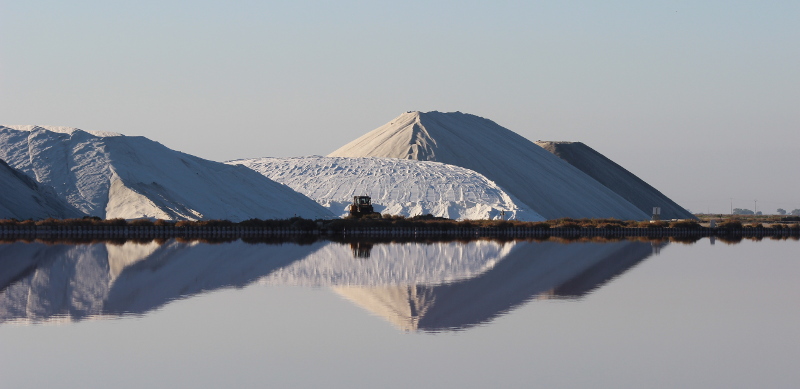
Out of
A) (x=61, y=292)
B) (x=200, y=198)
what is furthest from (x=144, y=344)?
(x=200, y=198)

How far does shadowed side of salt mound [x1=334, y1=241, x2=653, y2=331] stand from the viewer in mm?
18744

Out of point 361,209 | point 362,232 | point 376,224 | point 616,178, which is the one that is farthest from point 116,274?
point 616,178

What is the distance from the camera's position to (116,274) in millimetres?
26406

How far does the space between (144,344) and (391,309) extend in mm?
5659

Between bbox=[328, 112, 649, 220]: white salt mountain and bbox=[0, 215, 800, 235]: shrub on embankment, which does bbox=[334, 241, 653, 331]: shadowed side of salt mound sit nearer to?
bbox=[0, 215, 800, 235]: shrub on embankment

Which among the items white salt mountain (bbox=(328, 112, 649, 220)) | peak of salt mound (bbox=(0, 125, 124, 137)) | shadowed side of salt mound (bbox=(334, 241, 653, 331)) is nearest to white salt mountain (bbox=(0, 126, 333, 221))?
peak of salt mound (bbox=(0, 125, 124, 137))

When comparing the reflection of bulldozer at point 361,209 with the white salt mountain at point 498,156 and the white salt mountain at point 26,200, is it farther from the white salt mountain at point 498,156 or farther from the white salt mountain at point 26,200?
the white salt mountain at point 498,156

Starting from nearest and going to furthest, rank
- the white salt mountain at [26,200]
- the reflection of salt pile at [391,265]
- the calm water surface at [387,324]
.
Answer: the calm water surface at [387,324]
the reflection of salt pile at [391,265]
the white salt mountain at [26,200]

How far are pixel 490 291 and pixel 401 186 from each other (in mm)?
46743

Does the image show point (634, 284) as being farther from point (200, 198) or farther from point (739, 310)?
point (200, 198)

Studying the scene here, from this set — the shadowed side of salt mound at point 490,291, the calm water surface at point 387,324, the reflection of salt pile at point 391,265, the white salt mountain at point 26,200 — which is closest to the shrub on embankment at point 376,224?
the white salt mountain at point 26,200

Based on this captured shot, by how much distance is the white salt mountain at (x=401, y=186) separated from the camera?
2618 inches

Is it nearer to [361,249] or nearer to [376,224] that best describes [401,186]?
[376,224]

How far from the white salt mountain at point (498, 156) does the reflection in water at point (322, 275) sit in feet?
121
